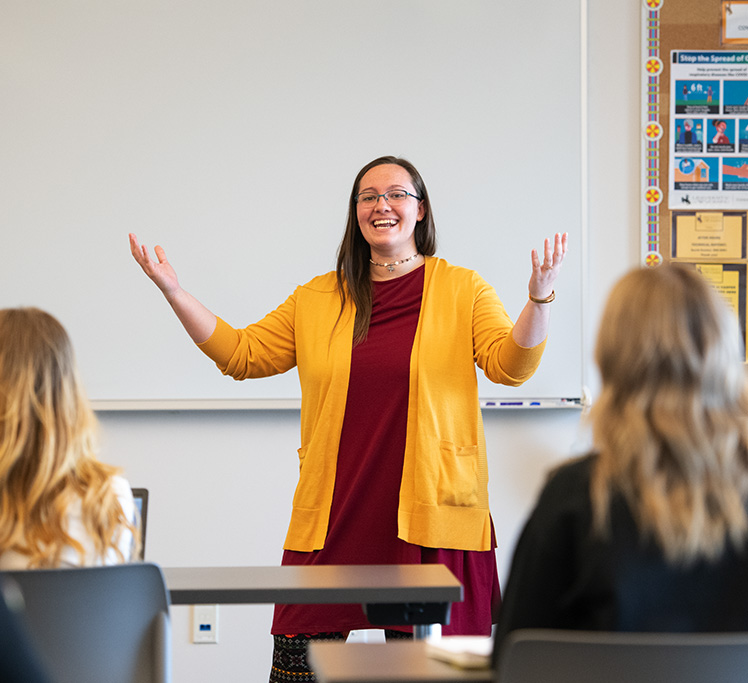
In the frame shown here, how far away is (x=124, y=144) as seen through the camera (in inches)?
130

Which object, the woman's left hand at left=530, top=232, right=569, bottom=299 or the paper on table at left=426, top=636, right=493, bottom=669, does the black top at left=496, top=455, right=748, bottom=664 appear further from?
the woman's left hand at left=530, top=232, right=569, bottom=299

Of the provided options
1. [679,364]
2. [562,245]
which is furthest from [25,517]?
[562,245]

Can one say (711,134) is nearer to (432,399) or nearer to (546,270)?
(546,270)

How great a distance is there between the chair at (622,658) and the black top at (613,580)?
3cm

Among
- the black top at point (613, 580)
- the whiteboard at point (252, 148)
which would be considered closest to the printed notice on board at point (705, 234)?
the whiteboard at point (252, 148)

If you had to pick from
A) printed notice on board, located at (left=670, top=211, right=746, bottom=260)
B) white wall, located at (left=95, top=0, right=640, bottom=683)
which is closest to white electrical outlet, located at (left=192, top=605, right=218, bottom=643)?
white wall, located at (left=95, top=0, right=640, bottom=683)

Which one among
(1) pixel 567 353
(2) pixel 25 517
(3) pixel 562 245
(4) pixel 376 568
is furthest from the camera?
(1) pixel 567 353

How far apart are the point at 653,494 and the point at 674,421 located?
0.30 feet

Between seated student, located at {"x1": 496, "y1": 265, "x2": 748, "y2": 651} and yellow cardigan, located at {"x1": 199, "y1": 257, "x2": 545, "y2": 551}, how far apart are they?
1012 mm

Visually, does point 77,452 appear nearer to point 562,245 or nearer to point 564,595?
point 564,595

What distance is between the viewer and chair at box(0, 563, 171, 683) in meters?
1.26

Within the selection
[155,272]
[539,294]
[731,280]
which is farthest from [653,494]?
[731,280]

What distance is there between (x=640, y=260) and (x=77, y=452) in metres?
2.47

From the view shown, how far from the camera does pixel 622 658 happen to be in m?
0.98
